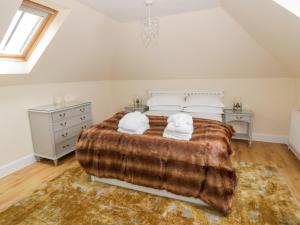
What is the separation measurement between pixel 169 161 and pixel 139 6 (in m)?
2.06

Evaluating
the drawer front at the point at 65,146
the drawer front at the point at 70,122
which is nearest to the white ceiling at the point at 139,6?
the drawer front at the point at 70,122

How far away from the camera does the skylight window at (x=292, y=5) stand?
1.57 metres

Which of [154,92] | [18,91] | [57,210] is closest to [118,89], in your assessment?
[154,92]

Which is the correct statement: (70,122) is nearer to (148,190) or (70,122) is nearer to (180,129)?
(148,190)

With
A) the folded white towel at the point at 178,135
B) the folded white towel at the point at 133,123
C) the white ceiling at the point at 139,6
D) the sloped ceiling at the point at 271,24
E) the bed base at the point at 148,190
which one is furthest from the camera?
the white ceiling at the point at 139,6

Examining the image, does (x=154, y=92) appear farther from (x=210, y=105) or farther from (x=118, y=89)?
(x=210, y=105)

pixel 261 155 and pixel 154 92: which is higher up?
pixel 154 92

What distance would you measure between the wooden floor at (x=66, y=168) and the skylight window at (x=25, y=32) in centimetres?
159

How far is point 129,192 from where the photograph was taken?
2197mm

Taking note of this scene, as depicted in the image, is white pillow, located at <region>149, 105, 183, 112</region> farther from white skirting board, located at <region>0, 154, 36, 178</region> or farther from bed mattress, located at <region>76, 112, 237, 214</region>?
white skirting board, located at <region>0, 154, 36, 178</region>

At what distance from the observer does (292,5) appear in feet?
5.19

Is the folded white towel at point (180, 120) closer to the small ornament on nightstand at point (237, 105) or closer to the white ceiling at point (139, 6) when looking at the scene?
Result: the white ceiling at point (139, 6)

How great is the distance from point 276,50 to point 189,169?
217cm

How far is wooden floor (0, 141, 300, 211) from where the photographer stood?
2241 mm
